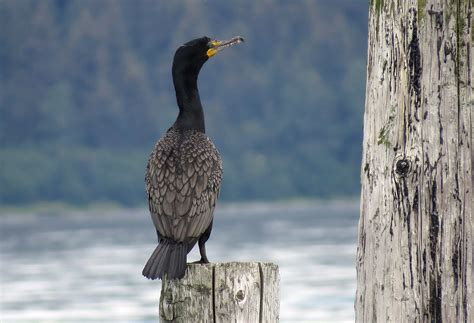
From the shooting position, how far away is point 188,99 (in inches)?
352

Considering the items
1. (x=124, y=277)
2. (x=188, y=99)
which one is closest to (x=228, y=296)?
(x=188, y=99)

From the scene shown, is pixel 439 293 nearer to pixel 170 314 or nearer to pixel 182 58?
pixel 170 314

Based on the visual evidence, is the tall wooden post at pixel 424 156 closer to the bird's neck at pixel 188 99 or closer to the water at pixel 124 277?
the bird's neck at pixel 188 99

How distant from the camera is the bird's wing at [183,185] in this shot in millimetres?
7805

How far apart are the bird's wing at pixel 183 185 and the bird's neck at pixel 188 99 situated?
407 millimetres

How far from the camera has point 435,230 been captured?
5117 millimetres

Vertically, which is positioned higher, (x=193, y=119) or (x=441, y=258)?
(x=193, y=119)

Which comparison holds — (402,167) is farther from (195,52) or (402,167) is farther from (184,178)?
(195,52)

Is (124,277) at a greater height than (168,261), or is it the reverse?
(124,277)

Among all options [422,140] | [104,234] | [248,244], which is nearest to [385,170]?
[422,140]

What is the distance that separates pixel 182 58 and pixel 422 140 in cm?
388

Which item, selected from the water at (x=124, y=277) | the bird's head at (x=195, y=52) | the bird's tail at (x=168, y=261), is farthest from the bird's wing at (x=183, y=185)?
the water at (x=124, y=277)

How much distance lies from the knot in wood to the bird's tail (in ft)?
5.86

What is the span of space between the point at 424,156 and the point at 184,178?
10.2 feet
